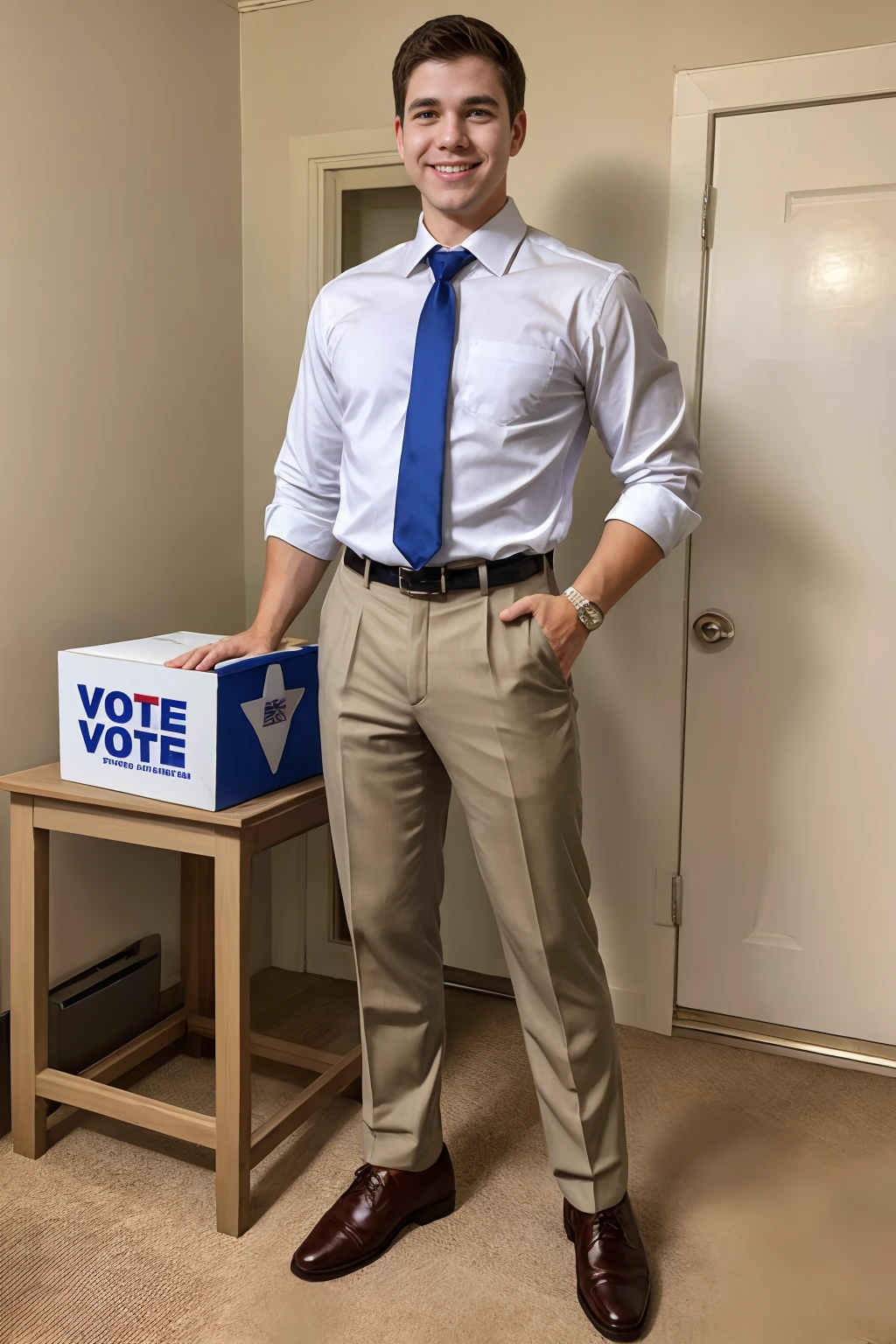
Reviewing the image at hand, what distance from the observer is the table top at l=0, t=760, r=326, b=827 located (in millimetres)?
1663

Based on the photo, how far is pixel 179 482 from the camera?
2.29 m

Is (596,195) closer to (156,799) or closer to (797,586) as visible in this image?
(797,586)

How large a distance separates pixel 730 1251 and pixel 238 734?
112 cm

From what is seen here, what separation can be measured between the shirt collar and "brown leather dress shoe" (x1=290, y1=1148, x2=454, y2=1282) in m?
1.41

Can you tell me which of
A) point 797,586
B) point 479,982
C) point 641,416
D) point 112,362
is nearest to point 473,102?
point 641,416

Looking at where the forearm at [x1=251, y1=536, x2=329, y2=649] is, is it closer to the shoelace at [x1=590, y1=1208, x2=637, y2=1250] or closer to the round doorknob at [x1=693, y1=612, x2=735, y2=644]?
the round doorknob at [x1=693, y1=612, x2=735, y2=644]

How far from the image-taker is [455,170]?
1.45 meters

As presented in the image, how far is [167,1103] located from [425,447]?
1.23 m

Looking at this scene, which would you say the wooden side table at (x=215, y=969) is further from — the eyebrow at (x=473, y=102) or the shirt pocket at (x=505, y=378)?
the eyebrow at (x=473, y=102)

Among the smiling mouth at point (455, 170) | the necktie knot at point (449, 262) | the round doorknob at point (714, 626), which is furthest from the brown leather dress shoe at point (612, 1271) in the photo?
the smiling mouth at point (455, 170)

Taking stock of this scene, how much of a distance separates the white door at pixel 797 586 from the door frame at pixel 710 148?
0.10 ft

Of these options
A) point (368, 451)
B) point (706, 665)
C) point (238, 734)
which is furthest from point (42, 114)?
point (706, 665)

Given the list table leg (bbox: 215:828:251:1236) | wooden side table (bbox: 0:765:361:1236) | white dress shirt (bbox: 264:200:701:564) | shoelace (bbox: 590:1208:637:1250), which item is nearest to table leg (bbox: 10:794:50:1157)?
wooden side table (bbox: 0:765:361:1236)

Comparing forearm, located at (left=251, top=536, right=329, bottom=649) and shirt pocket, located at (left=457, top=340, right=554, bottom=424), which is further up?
shirt pocket, located at (left=457, top=340, right=554, bottom=424)
